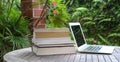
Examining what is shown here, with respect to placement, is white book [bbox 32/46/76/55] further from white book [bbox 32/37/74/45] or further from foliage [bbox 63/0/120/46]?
foliage [bbox 63/0/120/46]

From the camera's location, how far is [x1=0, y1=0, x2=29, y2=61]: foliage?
103 inches

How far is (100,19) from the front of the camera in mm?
5094

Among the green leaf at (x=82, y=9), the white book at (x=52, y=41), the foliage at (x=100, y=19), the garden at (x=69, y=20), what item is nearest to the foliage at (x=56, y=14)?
the garden at (x=69, y=20)

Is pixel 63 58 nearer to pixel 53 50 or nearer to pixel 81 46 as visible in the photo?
pixel 53 50

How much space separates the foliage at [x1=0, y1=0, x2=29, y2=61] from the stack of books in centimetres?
95

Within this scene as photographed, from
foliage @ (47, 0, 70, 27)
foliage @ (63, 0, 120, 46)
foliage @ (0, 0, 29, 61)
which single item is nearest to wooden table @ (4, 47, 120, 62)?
foliage @ (47, 0, 70, 27)

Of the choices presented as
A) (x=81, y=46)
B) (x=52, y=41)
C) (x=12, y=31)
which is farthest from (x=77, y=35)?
(x=12, y=31)

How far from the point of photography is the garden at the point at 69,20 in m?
2.57

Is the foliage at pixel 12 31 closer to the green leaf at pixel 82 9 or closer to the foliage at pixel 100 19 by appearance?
the foliage at pixel 100 19

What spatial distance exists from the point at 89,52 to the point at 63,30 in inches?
8.8

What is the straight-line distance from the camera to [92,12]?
5281 mm

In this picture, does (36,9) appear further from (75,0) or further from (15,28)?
(75,0)

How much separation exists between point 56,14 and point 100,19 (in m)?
2.76

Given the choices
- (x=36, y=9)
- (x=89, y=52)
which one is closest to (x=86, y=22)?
(x=36, y=9)
